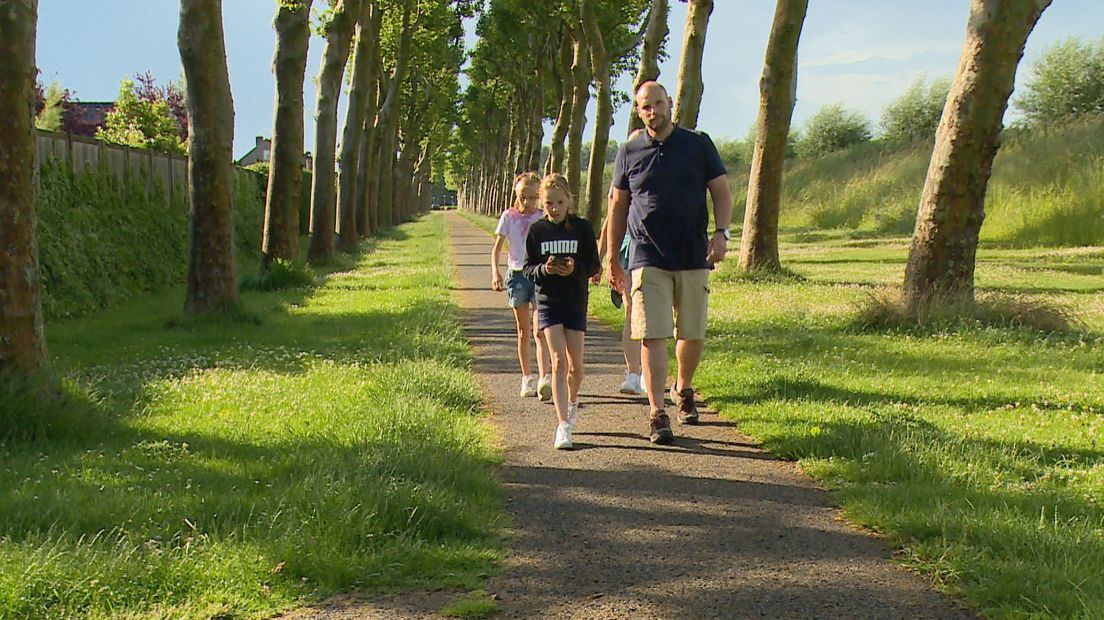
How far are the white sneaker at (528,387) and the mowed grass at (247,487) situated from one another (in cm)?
54

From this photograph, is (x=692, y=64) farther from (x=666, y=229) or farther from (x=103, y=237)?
(x=666, y=229)

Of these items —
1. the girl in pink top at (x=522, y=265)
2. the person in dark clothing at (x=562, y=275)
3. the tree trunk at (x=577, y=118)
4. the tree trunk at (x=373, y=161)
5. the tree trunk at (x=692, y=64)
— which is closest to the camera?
the person in dark clothing at (x=562, y=275)

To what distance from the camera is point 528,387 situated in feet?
29.1

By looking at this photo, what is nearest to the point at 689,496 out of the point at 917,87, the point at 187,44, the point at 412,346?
the point at 412,346

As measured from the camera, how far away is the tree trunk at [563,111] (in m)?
35.8

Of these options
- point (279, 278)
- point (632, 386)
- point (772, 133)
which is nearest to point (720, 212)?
point (632, 386)

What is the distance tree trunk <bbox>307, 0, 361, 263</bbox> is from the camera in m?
22.0

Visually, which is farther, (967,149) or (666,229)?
(967,149)

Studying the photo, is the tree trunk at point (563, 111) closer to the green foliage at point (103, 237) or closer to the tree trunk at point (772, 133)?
the green foliage at point (103, 237)

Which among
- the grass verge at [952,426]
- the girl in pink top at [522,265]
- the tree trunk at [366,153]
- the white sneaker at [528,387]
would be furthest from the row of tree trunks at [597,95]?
the white sneaker at [528,387]

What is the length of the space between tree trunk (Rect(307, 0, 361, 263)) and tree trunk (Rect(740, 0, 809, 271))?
9079mm

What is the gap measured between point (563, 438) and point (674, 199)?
5.62ft

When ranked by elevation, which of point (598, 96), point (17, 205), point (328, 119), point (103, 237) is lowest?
point (103, 237)

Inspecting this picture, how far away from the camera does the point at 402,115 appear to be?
55250 mm
